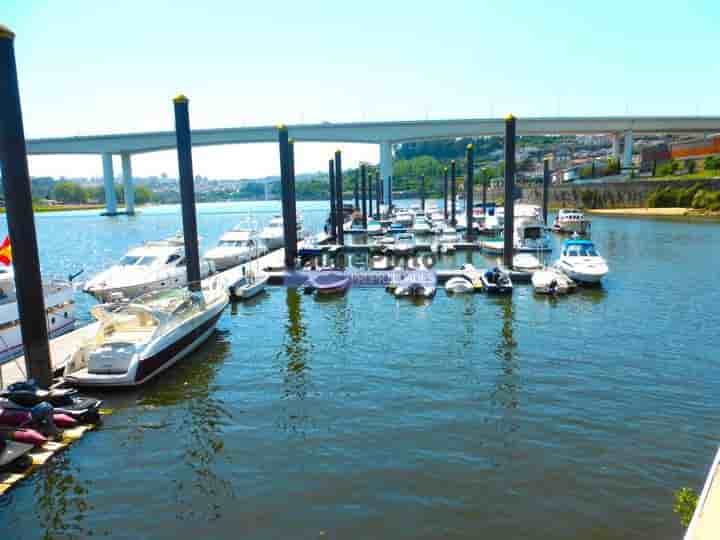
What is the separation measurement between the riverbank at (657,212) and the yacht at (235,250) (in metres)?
62.7

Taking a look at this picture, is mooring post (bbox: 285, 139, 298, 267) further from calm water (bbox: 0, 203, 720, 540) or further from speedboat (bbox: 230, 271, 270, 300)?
calm water (bbox: 0, 203, 720, 540)

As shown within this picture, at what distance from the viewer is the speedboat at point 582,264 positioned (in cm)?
2858

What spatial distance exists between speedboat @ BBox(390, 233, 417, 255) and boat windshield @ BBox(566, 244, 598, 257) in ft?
51.3

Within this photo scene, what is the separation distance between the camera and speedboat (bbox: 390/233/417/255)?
45.0 metres

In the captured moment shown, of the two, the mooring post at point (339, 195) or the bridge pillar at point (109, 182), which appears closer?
the mooring post at point (339, 195)

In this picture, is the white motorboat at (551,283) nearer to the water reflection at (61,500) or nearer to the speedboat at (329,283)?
the speedboat at (329,283)

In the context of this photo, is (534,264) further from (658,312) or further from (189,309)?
(189,309)

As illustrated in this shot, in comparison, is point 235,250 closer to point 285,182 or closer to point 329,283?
point 285,182

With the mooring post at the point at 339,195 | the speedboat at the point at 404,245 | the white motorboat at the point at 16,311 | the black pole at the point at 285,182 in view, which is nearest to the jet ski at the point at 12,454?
the white motorboat at the point at 16,311

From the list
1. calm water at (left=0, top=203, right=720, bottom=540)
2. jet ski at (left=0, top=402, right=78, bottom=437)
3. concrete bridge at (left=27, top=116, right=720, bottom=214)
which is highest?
concrete bridge at (left=27, top=116, right=720, bottom=214)

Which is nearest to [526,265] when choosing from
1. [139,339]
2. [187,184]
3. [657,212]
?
[187,184]

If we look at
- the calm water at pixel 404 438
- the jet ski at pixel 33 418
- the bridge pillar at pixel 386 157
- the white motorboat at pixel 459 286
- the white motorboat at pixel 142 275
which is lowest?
the calm water at pixel 404 438

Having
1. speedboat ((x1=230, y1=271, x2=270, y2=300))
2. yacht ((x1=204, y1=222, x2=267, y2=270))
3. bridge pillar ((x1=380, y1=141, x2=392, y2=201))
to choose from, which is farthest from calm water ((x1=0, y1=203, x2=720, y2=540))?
bridge pillar ((x1=380, y1=141, x2=392, y2=201))

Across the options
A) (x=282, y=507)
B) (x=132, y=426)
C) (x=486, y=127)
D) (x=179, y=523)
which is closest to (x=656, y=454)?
(x=282, y=507)
